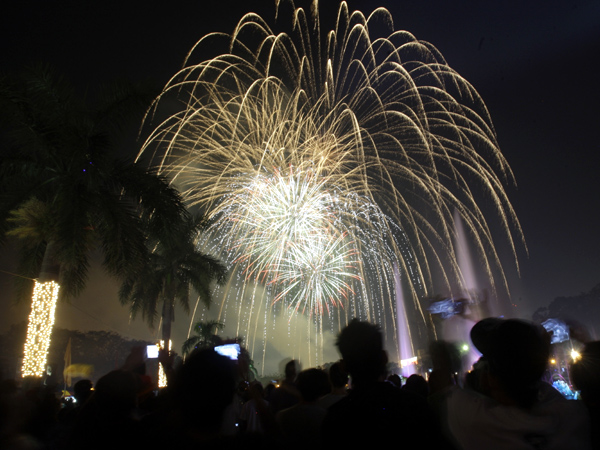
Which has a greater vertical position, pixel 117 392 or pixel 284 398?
pixel 117 392

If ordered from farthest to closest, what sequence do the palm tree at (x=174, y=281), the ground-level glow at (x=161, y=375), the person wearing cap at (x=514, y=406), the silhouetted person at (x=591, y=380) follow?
1. the palm tree at (x=174, y=281)
2. the ground-level glow at (x=161, y=375)
3. the silhouetted person at (x=591, y=380)
4. the person wearing cap at (x=514, y=406)

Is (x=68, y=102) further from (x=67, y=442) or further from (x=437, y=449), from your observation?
(x=437, y=449)

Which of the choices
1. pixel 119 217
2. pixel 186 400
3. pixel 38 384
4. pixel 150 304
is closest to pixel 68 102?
pixel 119 217

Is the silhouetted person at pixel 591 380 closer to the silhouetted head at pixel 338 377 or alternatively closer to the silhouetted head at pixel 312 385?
the silhouetted head at pixel 312 385

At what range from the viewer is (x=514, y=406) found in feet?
7.34

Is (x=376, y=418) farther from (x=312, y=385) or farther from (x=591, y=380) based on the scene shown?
(x=312, y=385)

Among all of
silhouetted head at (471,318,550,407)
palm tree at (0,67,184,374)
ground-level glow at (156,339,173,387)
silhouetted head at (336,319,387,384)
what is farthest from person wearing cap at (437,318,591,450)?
palm tree at (0,67,184,374)

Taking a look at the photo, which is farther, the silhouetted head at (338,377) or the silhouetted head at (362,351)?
the silhouetted head at (338,377)

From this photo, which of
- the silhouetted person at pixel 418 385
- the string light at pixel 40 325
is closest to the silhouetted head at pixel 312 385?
the silhouetted person at pixel 418 385

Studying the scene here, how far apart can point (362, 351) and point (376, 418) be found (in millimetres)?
483

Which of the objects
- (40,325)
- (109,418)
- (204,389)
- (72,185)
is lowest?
(109,418)

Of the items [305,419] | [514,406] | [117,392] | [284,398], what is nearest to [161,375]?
[284,398]

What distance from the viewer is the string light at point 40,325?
41.2 ft

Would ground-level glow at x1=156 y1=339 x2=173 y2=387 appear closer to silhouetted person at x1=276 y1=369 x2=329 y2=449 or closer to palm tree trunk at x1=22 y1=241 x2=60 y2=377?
silhouetted person at x1=276 y1=369 x2=329 y2=449
